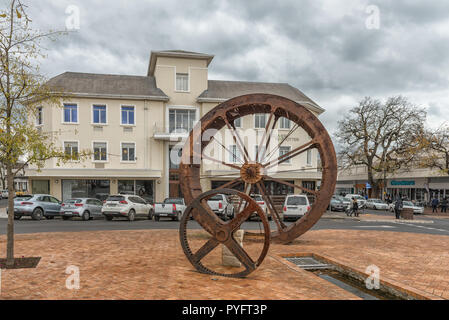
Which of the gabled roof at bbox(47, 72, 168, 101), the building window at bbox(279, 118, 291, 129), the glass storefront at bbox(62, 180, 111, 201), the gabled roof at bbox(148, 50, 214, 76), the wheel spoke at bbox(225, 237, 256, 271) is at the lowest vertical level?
the wheel spoke at bbox(225, 237, 256, 271)

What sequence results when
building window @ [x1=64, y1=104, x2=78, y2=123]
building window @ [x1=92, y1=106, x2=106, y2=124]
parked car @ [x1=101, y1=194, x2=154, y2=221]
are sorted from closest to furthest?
parked car @ [x1=101, y1=194, x2=154, y2=221], building window @ [x1=64, y1=104, x2=78, y2=123], building window @ [x1=92, y1=106, x2=106, y2=124]

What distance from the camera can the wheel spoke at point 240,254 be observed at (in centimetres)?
708

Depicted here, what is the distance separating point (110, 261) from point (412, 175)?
148 feet

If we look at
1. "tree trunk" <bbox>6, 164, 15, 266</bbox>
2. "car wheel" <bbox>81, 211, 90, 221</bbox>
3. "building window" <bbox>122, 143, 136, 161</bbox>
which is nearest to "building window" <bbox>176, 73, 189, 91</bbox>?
"building window" <bbox>122, 143, 136, 161</bbox>

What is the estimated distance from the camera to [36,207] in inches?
817

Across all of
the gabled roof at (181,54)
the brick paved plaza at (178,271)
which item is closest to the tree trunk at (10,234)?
the brick paved plaza at (178,271)

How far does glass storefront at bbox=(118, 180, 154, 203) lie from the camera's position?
29.9 m

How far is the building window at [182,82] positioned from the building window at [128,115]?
14.4ft

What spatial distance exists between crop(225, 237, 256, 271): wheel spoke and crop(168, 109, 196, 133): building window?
23.5 m

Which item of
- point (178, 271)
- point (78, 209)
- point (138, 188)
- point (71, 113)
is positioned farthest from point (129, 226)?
point (71, 113)

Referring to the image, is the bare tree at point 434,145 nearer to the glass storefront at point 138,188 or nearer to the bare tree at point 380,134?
the bare tree at point 380,134

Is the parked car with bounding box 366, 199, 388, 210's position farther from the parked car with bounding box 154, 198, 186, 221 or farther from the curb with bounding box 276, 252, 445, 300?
the curb with bounding box 276, 252, 445, 300

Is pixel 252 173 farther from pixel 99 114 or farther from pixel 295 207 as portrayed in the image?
pixel 99 114

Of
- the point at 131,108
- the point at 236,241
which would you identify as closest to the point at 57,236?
the point at 236,241
